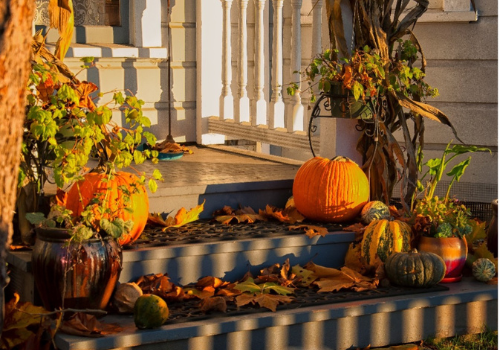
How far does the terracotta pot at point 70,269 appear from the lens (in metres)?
3.49

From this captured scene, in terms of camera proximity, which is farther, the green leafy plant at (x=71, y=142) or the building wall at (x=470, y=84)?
the building wall at (x=470, y=84)

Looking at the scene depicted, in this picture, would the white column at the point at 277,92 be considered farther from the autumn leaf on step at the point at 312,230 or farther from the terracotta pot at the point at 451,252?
the terracotta pot at the point at 451,252

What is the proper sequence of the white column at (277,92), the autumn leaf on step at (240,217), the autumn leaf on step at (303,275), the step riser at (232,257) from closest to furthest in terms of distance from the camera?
the step riser at (232,257) → the autumn leaf on step at (303,275) → the autumn leaf on step at (240,217) → the white column at (277,92)

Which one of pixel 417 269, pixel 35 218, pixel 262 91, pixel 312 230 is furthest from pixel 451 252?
pixel 262 91

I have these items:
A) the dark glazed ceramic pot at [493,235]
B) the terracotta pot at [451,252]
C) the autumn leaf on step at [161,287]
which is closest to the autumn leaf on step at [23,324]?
the autumn leaf on step at [161,287]

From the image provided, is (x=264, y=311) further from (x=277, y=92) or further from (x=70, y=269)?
(x=277, y=92)

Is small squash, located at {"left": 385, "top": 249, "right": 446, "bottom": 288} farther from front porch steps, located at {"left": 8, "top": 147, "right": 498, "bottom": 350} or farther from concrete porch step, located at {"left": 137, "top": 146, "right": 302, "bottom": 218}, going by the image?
concrete porch step, located at {"left": 137, "top": 146, "right": 302, "bottom": 218}

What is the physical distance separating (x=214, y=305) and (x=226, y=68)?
10.1ft

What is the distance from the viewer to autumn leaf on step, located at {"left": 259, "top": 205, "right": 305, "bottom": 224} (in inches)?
181

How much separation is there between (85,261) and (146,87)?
290 centimetres

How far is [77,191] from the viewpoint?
156 inches

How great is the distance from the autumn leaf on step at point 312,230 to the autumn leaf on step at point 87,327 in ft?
3.93

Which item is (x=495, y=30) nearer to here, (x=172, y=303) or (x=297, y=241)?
(x=297, y=241)

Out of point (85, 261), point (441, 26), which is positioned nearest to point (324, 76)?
point (441, 26)
